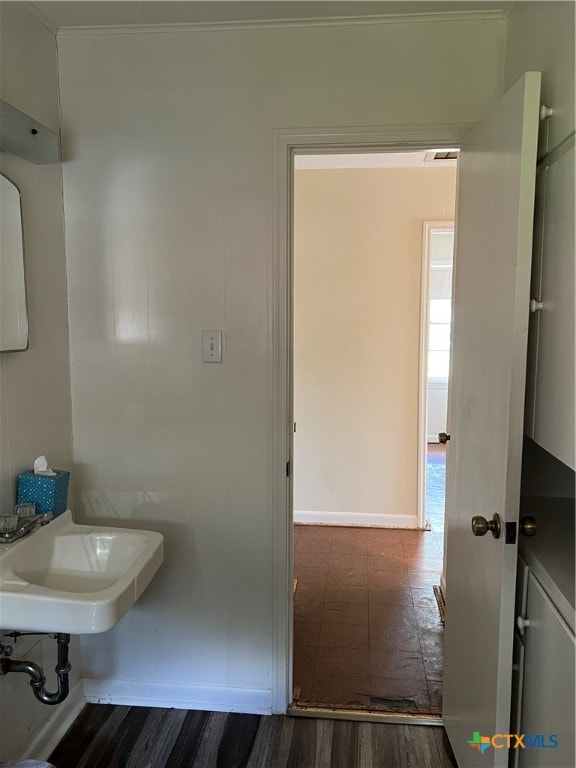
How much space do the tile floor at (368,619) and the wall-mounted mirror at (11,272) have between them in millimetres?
1676

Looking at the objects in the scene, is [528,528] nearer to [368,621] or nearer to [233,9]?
[368,621]

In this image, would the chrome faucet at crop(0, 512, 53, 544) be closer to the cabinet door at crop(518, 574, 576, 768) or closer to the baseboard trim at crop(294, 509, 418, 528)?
the cabinet door at crop(518, 574, 576, 768)

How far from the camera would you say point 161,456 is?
6.63 feet

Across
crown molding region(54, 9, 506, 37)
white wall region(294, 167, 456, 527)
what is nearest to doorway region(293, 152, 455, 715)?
white wall region(294, 167, 456, 527)

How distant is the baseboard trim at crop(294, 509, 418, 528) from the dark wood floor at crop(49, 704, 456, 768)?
73.4 inches

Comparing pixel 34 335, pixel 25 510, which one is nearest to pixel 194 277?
pixel 34 335

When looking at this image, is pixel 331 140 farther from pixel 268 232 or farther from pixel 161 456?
pixel 161 456

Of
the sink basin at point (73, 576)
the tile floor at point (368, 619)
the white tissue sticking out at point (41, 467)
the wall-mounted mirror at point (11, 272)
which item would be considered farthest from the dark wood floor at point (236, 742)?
the wall-mounted mirror at point (11, 272)

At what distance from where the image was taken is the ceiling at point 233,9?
5.48ft

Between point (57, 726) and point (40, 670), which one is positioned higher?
point (40, 670)

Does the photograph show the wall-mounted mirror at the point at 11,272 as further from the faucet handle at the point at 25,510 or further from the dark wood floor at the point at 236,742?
the dark wood floor at the point at 236,742

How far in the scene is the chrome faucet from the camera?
1.55 meters

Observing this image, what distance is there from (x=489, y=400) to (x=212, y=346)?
3.12 feet

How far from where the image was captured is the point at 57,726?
6.32 feet
